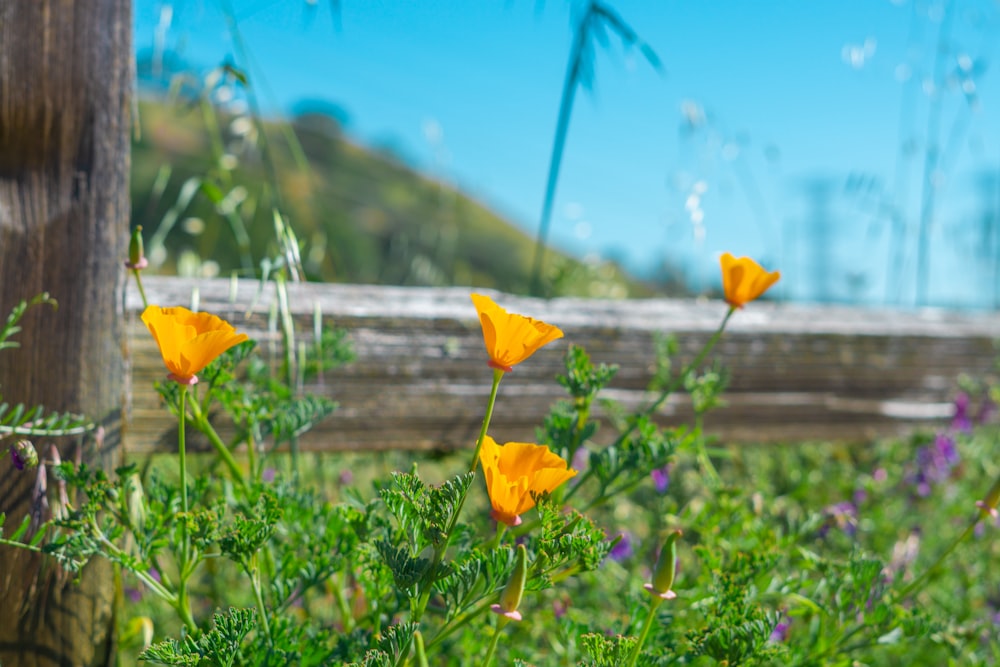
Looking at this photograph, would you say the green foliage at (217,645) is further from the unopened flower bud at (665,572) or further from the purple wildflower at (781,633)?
the purple wildflower at (781,633)

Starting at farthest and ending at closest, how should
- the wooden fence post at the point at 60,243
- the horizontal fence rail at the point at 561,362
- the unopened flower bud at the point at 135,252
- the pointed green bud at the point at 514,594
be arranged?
the horizontal fence rail at the point at 561,362, the wooden fence post at the point at 60,243, the unopened flower bud at the point at 135,252, the pointed green bud at the point at 514,594

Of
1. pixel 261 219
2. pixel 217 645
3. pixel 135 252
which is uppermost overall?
pixel 261 219

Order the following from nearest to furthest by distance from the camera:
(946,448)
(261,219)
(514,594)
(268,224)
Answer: (514,594)
(946,448)
(268,224)
(261,219)

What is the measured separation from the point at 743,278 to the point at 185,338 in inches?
28.5

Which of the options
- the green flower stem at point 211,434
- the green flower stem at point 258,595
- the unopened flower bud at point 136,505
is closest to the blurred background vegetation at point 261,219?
the green flower stem at point 211,434

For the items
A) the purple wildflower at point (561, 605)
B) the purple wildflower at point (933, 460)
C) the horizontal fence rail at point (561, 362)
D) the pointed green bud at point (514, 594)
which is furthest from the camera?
the purple wildflower at point (933, 460)

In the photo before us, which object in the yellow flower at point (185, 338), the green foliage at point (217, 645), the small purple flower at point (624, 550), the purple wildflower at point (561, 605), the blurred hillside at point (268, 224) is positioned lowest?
the purple wildflower at point (561, 605)

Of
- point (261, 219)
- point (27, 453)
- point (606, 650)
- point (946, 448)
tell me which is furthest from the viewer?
point (261, 219)

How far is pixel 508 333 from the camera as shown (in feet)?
2.85

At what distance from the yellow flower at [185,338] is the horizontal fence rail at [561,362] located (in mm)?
411

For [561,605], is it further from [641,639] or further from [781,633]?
[641,639]

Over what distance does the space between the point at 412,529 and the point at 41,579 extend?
721 millimetres

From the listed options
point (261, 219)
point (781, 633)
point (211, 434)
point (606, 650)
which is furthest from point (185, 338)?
point (261, 219)

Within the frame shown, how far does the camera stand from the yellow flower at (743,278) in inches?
42.8
